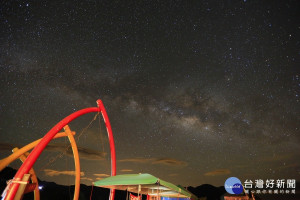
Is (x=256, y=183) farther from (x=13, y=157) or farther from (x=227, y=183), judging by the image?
(x=13, y=157)

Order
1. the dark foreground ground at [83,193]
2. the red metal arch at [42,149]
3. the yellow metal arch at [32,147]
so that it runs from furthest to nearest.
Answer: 1. the dark foreground ground at [83,193]
2. the yellow metal arch at [32,147]
3. the red metal arch at [42,149]

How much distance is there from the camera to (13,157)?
10383 mm

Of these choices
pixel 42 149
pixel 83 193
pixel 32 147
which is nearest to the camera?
pixel 42 149

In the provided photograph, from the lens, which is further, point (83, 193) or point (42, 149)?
point (83, 193)

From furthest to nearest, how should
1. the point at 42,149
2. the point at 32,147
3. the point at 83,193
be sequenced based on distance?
the point at 83,193
the point at 32,147
the point at 42,149

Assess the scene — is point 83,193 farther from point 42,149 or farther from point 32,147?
point 42,149

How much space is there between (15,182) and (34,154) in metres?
1.50

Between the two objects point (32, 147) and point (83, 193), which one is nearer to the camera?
point (32, 147)

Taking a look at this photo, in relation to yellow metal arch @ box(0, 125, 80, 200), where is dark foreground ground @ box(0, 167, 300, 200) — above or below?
below

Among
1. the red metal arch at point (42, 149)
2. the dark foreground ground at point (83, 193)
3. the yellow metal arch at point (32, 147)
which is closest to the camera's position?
the red metal arch at point (42, 149)

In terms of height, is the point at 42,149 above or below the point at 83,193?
above

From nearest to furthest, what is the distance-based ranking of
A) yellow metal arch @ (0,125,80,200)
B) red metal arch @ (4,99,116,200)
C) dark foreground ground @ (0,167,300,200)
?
1. red metal arch @ (4,99,116,200)
2. yellow metal arch @ (0,125,80,200)
3. dark foreground ground @ (0,167,300,200)

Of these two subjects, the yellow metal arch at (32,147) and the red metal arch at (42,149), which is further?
the yellow metal arch at (32,147)

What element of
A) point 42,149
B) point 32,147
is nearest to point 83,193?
point 32,147
